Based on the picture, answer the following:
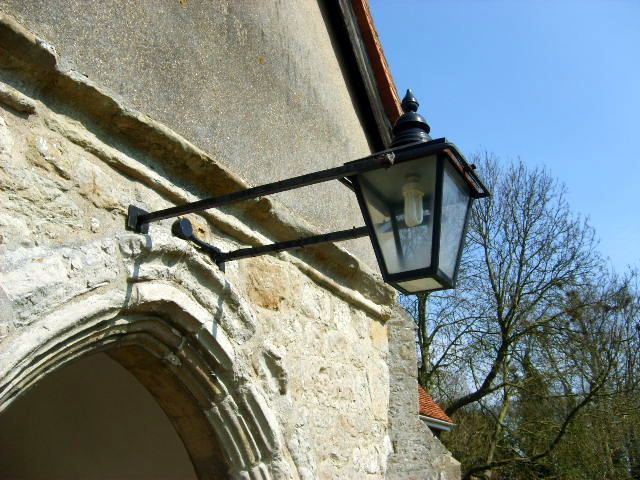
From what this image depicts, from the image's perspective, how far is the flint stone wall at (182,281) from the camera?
207 cm

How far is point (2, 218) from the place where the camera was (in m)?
2.01

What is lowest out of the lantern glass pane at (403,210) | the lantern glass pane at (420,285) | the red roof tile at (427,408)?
the lantern glass pane at (420,285)

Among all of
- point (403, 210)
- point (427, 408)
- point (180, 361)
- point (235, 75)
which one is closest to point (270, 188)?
point (403, 210)

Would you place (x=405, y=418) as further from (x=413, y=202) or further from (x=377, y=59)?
(x=413, y=202)

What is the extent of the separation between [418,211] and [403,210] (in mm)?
62

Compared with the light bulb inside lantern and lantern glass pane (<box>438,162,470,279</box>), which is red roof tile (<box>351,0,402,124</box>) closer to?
lantern glass pane (<box>438,162,470,279</box>)

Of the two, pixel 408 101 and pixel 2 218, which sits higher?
pixel 408 101

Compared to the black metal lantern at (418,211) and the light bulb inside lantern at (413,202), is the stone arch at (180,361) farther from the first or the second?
the light bulb inside lantern at (413,202)

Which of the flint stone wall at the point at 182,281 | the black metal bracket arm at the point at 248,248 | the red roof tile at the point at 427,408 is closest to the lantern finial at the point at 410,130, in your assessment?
the black metal bracket arm at the point at 248,248

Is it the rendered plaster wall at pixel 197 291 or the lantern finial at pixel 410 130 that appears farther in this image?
the lantern finial at pixel 410 130

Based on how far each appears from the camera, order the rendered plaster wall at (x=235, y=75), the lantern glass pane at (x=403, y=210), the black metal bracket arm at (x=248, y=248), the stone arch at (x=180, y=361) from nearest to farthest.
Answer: the stone arch at (x=180, y=361), the lantern glass pane at (x=403, y=210), the rendered plaster wall at (x=235, y=75), the black metal bracket arm at (x=248, y=248)

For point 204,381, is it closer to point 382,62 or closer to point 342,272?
point 342,272

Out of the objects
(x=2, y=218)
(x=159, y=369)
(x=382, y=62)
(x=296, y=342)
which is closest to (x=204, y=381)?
(x=159, y=369)

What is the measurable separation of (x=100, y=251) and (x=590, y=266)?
14138 millimetres
